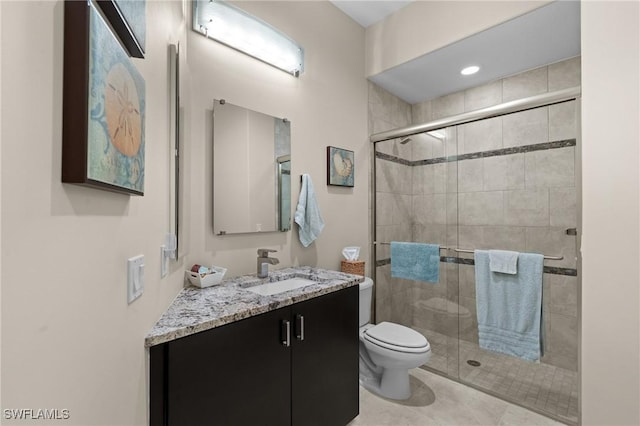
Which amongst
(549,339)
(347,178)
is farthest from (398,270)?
(549,339)

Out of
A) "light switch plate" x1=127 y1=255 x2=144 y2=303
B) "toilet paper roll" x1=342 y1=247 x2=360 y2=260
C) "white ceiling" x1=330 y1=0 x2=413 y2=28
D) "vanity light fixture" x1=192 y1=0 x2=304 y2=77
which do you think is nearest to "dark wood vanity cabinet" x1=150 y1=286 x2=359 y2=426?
"light switch plate" x1=127 y1=255 x2=144 y2=303

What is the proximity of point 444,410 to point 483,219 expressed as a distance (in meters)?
1.42

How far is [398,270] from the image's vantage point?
2.52 m

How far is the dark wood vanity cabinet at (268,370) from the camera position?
965 millimetres

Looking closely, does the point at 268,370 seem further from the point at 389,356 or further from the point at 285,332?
the point at 389,356

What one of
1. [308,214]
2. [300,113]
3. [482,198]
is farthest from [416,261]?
[300,113]

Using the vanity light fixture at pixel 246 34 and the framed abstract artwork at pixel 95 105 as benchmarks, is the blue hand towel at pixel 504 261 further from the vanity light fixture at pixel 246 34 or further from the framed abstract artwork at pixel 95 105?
the framed abstract artwork at pixel 95 105

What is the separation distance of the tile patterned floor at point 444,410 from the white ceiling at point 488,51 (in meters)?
2.51

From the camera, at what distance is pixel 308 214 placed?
2146mm

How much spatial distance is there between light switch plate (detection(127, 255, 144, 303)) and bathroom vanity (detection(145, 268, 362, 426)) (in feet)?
0.56

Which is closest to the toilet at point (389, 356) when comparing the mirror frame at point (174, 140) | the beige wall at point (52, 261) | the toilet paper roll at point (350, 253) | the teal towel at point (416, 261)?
the toilet paper roll at point (350, 253)

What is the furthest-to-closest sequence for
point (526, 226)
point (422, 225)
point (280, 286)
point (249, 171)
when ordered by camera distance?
1. point (422, 225)
2. point (526, 226)
3. point (249, 171)
4. point (280, 286)

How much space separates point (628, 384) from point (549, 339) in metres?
0.83

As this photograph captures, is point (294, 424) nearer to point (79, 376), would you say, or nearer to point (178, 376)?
point (178, 376)
